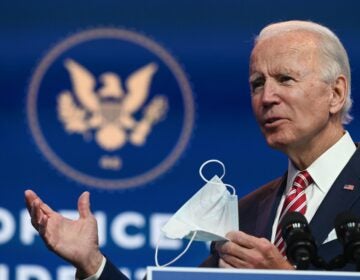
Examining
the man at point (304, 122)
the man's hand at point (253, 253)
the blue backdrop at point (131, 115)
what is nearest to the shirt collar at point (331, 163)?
the man at point (304, 122)

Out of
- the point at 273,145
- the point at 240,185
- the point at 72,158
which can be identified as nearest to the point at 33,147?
the point at 72,158

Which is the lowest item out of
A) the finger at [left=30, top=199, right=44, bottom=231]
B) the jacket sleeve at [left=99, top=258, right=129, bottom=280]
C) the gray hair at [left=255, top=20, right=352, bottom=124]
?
the jacket sleeve at [left=99, top=258, right=129, bottom=280]

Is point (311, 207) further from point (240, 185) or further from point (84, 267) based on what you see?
point (240, 185)

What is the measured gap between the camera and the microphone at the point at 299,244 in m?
2.03

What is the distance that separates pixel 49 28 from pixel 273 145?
4.88 feet

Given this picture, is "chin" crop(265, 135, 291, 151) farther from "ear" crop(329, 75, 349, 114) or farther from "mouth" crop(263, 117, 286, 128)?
"ear" crop(329, 75, 349, 114)

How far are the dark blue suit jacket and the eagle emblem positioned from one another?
41.6 inches

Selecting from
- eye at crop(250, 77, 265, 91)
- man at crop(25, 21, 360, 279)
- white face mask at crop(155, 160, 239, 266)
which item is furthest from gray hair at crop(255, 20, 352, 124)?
white face mask at crop(155, 160, 239, 266)

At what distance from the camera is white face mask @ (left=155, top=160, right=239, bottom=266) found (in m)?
2.22

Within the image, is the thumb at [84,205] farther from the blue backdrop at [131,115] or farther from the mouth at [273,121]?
the blue backdrop at [131,115]

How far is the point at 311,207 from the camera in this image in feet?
8.34

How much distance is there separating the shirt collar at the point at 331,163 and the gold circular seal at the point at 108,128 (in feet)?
3.76

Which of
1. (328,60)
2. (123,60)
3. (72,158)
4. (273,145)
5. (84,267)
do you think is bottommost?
(84,267)

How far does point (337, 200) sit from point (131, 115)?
140cm
